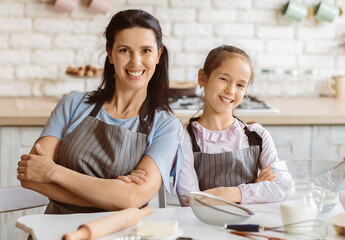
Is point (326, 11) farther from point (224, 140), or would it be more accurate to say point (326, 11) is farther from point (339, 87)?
point (224, 140)

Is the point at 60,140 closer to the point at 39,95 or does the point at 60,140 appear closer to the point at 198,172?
the point at 198,172

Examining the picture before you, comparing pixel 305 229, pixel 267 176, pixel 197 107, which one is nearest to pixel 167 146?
pixel 267 176

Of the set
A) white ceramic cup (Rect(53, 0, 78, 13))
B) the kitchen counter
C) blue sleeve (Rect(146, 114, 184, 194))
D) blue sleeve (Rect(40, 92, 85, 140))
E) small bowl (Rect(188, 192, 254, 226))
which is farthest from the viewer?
white ceramic cup (Rect(53, 0, 78, 13))

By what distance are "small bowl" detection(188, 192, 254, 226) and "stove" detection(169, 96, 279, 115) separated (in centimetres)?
134

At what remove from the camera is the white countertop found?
1.49m

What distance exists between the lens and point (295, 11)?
3.57 metres

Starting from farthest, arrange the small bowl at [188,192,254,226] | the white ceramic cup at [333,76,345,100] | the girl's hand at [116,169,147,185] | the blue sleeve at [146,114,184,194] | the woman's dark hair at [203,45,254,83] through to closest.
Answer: the white ceramic cup at [333,76,345,100] → the woman's dark hair at [203,45,254,83] → the blue sleeve at [146,114,184,194] → the girl's hand at [116,169,147,185] → the small bowl at [188,192,254,226]

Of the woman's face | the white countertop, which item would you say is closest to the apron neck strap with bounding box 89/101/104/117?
the woman's face

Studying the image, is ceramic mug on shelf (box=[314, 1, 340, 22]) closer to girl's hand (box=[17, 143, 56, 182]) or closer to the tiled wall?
the tiled wall

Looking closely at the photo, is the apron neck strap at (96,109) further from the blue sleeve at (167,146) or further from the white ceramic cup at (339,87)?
the white ceramic cup at (339,87)

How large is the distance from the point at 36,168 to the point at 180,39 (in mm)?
1880

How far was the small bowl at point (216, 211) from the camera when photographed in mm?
1541

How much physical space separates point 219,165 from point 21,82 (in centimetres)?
177

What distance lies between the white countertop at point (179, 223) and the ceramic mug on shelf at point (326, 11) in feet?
6.99
